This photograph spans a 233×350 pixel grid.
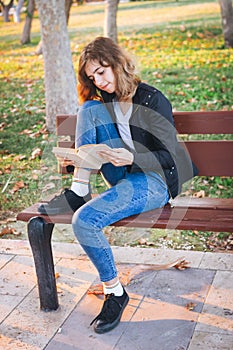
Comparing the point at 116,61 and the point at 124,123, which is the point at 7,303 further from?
the point at 116,61

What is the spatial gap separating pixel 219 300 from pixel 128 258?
761 millimetres

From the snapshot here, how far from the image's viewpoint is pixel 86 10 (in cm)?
2561

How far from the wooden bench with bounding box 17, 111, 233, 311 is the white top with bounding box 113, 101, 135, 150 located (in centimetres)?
36

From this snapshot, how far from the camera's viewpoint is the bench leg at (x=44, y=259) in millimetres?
3402

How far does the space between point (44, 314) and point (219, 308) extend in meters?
0.93

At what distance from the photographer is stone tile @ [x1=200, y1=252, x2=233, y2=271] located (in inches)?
154

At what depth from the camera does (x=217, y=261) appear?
13.0 ft

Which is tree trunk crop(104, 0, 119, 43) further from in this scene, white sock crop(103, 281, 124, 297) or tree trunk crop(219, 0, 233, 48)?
white sock crop(103, 281, 124, 297)

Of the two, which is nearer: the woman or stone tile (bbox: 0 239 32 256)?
the woman

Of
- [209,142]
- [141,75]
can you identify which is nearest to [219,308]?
[209,142]

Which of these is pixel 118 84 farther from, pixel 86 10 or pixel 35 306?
pixel 86 10

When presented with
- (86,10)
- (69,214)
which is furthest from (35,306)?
(86,10)

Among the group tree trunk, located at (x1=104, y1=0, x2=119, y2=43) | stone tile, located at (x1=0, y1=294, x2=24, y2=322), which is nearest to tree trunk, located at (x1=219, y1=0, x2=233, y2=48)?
tree trunk, located at (x1=104, y1=0, x2=119, y2=43)

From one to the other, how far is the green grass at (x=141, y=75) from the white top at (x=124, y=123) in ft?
0.88
